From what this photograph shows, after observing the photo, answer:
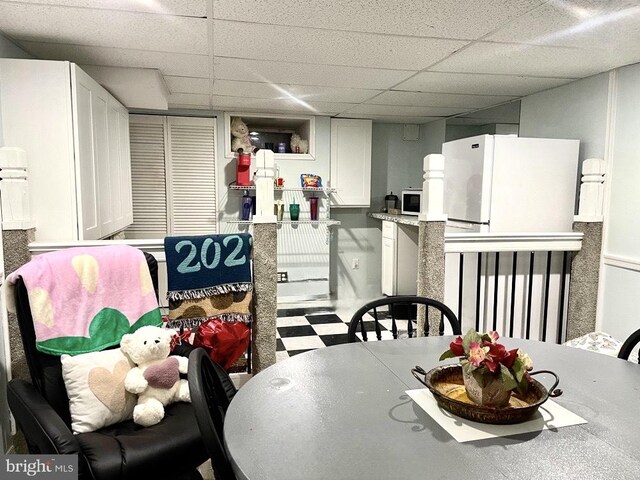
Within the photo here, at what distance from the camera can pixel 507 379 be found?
1065 mm

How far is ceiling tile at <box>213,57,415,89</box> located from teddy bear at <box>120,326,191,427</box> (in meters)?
1.75

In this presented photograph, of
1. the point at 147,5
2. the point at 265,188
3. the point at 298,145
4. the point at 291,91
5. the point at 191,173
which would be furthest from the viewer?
the point at 298,145

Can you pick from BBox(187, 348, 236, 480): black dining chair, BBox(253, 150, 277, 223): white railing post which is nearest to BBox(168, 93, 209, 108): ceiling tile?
Result: BBox(253, 150, 277, 223): white railing post

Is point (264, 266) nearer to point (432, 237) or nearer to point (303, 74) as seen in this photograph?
point (432, 237)

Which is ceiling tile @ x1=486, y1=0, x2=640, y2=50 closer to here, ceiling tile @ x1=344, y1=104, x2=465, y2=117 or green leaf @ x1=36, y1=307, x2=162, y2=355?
ceiling tile @ x1=344, y1=104, x2=465, y2=117

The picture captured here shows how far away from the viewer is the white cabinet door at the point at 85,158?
7.73 feet

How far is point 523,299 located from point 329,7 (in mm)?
2250

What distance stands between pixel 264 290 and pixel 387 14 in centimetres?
151

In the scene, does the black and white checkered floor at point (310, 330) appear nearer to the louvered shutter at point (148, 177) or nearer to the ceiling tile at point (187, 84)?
the louvered shutter at point (148, 177)

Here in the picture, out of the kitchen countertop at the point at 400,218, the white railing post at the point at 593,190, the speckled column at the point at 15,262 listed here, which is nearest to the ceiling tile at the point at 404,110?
the kitchen countertop at the point at 400,218

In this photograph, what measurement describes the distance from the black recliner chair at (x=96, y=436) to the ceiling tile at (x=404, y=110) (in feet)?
11.1

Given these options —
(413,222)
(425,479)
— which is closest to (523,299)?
(413,222)

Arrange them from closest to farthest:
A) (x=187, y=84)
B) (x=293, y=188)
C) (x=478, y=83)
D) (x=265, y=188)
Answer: (x=265, y=188) < (x=478, y=83) < (x=187, y=84) < (x=293, y=188)

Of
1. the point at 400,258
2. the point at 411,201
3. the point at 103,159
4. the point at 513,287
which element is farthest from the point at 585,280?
the point at 103,159
